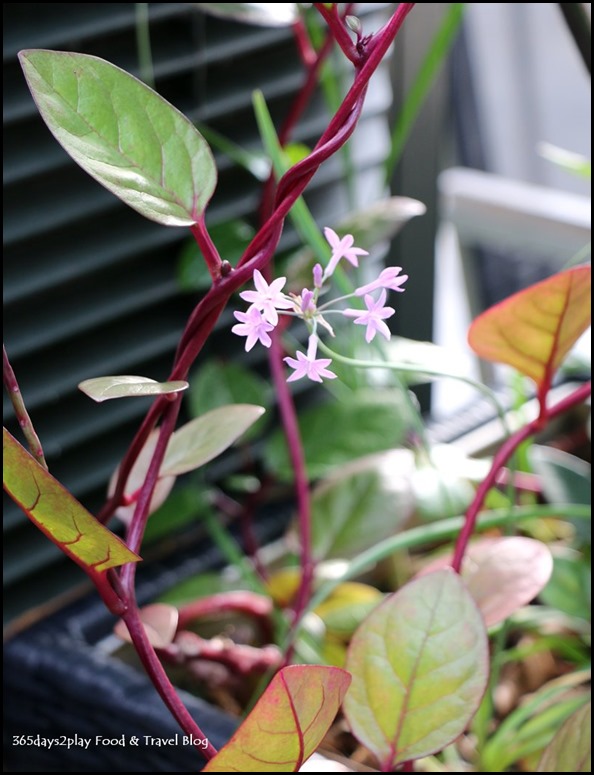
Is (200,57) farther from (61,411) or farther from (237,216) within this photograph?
(61,411)

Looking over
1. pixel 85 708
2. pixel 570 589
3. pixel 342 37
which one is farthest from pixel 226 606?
pixel 342 37

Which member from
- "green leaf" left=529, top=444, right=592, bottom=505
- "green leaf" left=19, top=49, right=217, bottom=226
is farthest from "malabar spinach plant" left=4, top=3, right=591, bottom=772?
"green leaf" left=529, top=444, right=592, bottom=505

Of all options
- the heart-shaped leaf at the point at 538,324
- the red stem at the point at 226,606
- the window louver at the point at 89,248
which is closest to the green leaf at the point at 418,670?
the heart-shaped leaf at the point at 538,324

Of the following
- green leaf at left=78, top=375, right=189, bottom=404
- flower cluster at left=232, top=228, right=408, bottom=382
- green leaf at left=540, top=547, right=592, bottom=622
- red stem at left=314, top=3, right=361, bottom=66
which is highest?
red stem at left=314, top=3, right=361, bottom=66

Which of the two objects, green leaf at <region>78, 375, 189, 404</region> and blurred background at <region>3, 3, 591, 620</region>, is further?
blurred background at <region>3, 3, 591, 620</region>

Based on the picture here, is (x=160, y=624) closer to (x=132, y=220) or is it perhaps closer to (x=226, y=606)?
(x=226, y=606)

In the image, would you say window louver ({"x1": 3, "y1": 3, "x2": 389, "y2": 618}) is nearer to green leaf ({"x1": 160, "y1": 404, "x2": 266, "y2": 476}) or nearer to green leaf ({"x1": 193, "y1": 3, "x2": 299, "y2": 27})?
green leaf ({"x1": 193, "y1": 3, "x2": 299, "y2": 27})
